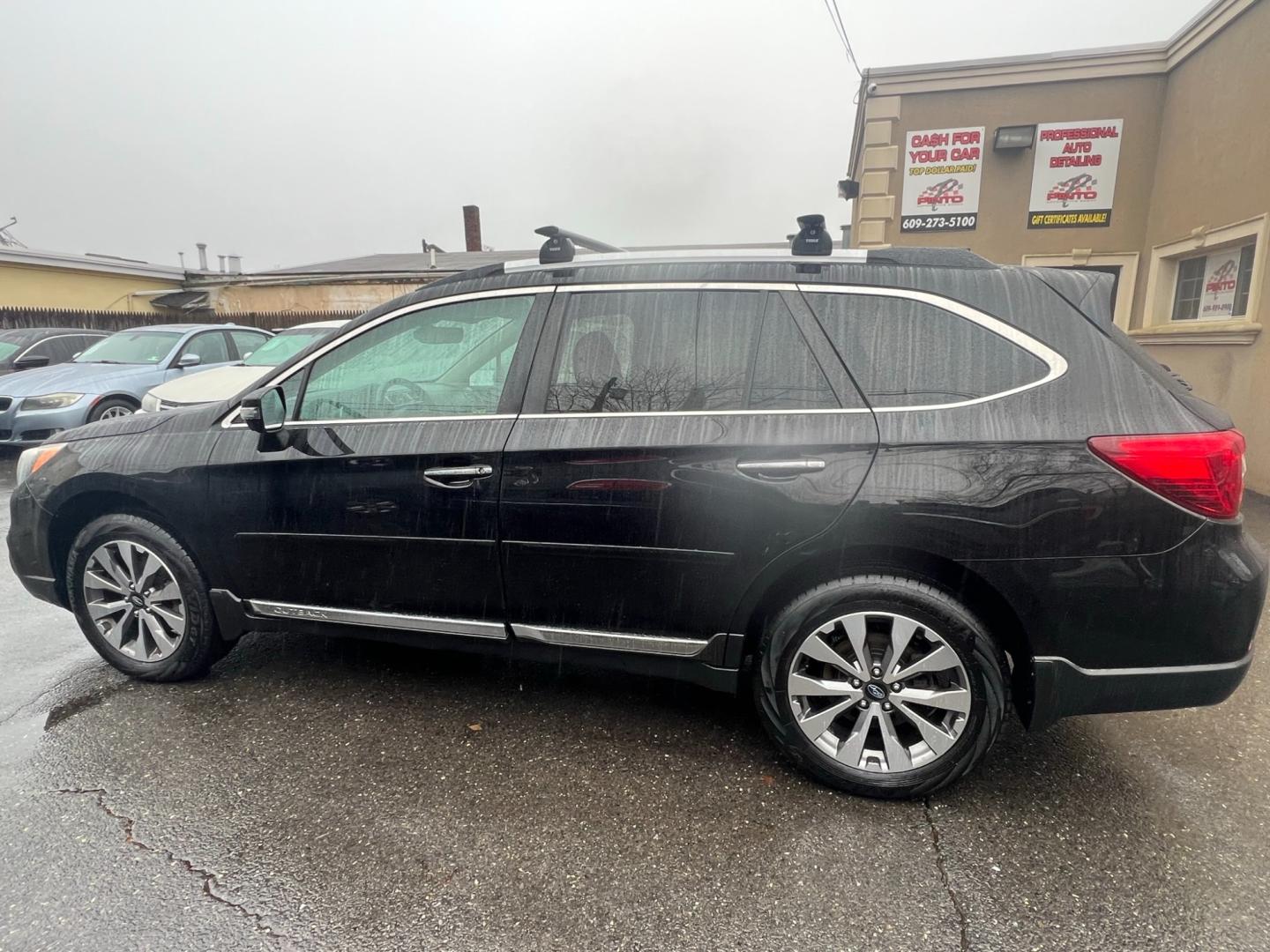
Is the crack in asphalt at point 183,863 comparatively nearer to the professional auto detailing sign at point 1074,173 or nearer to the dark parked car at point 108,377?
the dark parked car at point 108,377

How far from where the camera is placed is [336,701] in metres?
2.96

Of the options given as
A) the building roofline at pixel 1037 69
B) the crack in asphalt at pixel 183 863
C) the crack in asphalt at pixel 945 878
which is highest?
the building roofline at pixel 1037 69

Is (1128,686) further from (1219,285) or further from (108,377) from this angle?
(108,377)

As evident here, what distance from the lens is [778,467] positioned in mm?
2230

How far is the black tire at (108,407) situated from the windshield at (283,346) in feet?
4.31

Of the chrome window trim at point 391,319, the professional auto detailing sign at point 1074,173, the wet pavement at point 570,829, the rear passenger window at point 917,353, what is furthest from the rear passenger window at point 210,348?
the professional auto detailing sign at point 1074,173

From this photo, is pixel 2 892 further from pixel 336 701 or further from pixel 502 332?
pixel 502 332

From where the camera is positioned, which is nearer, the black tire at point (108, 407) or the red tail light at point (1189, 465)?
the red tail light at point (1189, 465)

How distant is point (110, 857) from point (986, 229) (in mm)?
9681

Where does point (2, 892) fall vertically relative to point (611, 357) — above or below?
A: below

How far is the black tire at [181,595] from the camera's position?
295 cm

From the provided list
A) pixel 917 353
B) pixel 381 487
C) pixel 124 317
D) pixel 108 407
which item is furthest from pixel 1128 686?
pixel 124 317

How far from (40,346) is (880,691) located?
43.5 feet

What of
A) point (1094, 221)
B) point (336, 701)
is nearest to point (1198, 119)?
point (1094, 221)
